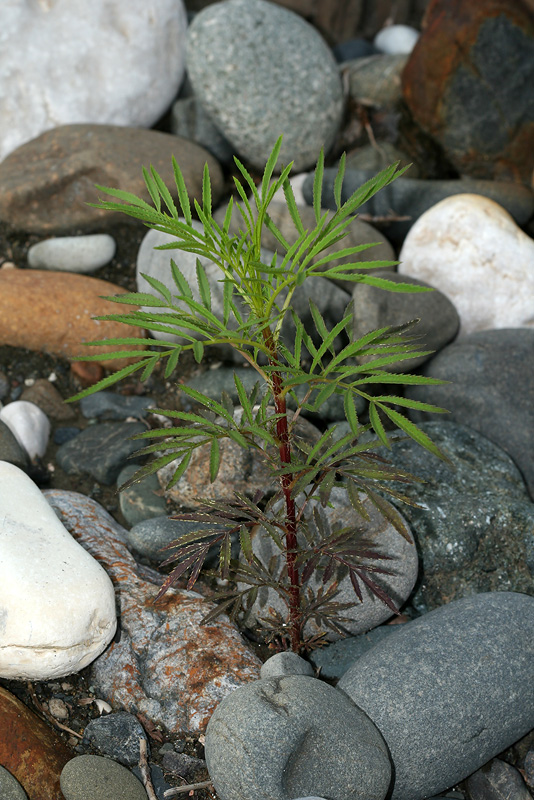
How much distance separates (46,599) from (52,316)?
1929mm

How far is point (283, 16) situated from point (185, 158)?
4.13 feet

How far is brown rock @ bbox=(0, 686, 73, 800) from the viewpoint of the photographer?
8.18 ft

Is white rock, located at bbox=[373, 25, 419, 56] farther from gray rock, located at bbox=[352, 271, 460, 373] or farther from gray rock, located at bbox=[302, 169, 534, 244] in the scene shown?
gray rock, located at bbox=[352, 271, 460, 373]

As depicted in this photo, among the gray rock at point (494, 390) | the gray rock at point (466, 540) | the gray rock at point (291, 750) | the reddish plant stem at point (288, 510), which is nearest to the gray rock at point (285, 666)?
the reddish plant stem at point (288, 510)

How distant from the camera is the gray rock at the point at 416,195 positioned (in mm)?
5066

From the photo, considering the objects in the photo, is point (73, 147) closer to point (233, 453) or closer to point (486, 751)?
point (233, 453)

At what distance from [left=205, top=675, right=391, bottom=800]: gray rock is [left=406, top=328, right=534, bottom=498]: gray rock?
5.56 feet

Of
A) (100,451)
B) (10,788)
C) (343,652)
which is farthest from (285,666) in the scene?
(100,451)

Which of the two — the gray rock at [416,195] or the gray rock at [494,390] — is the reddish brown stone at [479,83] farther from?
the gray rock at [494,390]

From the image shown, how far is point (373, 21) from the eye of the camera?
22.5ft

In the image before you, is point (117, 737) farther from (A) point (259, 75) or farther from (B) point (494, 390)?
(A) point (259, 75)

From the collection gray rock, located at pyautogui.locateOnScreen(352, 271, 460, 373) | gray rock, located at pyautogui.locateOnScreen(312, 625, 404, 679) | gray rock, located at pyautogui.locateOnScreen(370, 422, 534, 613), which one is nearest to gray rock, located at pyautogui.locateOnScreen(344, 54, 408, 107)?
gray rock, located at pyautogui.locateOnScreen(352, 271, 460, 373)

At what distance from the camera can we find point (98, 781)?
99.1 inches

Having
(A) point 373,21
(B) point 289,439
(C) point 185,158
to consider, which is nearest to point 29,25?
(C) point 185,158
